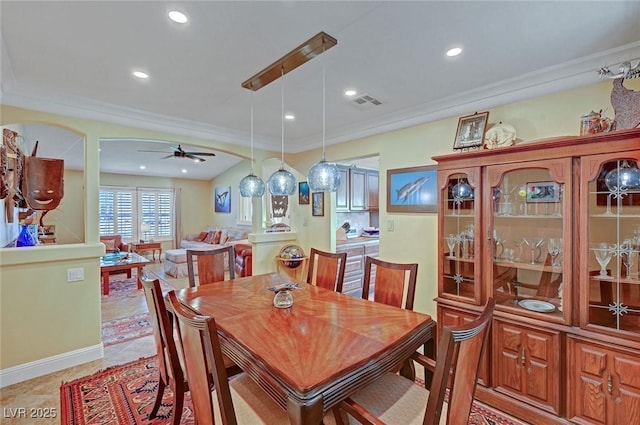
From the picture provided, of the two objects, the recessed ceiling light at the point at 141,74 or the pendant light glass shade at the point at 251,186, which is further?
the pendant light glass shade at the point at 251,186

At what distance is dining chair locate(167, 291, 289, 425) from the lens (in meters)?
1.15

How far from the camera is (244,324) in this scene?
179cm

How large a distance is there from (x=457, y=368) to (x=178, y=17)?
2.18 m

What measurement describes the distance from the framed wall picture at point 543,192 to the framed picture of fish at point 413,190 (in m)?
0.87

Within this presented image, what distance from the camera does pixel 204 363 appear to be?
1216 mm

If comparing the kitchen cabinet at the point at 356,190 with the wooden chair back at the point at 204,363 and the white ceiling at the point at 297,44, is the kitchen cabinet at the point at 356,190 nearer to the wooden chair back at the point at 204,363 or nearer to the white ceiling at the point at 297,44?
the white ceiling at the point at 297,44

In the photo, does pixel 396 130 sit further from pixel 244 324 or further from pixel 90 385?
pixel 90 385

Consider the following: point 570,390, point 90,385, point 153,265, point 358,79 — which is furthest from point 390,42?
point 153,265

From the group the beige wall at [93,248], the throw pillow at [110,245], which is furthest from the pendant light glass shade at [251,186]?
the throw pillow at [110,245]

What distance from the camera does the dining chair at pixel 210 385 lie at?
3.76 feet

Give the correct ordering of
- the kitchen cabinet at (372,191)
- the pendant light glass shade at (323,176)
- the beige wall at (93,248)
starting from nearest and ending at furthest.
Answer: the pendant light glass shade at (323,176) < the beige wall at (93,248) < the kitchen cabinet at (372,191)

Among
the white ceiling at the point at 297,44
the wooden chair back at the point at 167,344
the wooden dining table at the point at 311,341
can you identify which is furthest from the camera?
the wooden chair back at the point at 167,344

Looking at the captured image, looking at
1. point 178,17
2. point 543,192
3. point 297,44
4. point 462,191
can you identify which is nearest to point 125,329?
point 178,17

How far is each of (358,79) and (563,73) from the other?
4.97ft
